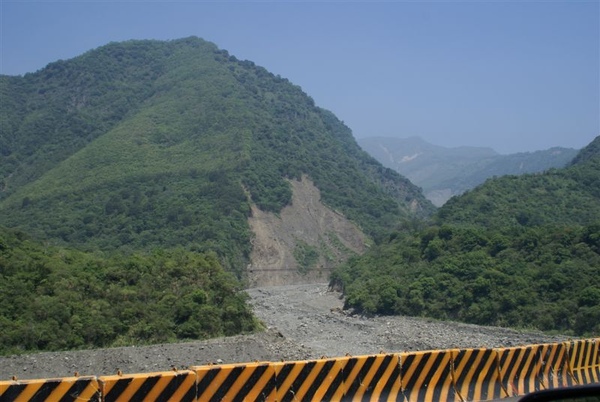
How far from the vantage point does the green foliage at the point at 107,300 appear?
20547mm

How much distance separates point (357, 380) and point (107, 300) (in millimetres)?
14816

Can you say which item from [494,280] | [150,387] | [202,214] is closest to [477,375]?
[150,387]

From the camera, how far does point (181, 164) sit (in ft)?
239

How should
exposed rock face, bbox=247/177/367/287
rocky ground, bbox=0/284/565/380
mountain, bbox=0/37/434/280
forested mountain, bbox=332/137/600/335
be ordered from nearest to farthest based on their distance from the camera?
rocky ground, bbox=0/284/565/380, forested mountain, bbox=332/137/600/335, mountain, bbox=0/37/434/280, exposed rock face, bbox=247/177/367/287

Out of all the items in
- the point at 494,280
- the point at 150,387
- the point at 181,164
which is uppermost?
the point at 181,164

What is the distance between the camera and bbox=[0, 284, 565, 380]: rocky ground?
17281mm

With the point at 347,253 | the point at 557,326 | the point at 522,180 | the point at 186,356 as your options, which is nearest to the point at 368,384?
the point at 186,356

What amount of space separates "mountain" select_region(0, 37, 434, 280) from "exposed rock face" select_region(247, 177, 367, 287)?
0.18m

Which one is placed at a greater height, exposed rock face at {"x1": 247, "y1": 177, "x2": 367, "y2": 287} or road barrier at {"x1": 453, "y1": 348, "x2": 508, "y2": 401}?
road barrier at {"x1": 453, "y1": 348, "x2": 508, "y2": 401}

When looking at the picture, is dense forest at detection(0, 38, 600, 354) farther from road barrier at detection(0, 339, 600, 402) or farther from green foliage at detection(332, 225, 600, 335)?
road barrier at detection(0, 339, 600, 402)

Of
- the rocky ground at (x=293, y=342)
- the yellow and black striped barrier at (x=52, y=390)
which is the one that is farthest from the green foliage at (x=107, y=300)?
the yellow and black striped barrier at (x=52, y=390)

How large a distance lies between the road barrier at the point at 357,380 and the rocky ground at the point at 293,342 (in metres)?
8.01

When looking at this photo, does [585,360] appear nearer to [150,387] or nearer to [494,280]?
[150,387]

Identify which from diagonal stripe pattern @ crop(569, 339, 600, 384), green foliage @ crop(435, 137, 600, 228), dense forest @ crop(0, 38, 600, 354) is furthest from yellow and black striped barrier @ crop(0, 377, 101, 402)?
green foliage @ crop(435, 137, 600, 228)
